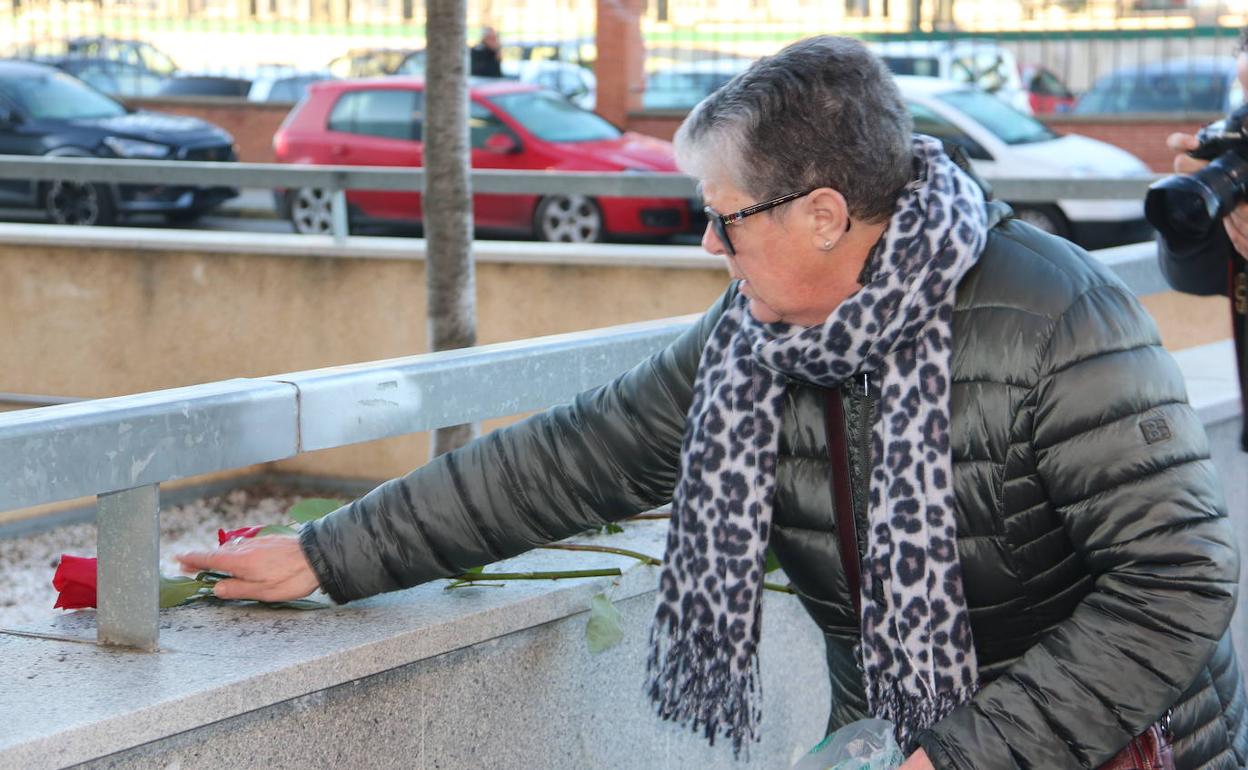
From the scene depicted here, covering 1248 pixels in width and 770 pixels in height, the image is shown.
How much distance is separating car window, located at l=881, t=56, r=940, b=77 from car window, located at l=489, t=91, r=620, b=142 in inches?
253

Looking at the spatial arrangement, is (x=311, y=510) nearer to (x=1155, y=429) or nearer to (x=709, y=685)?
(x=709, y=685)

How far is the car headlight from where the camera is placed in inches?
669

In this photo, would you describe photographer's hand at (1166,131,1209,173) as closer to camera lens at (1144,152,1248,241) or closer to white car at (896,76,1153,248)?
camera lens at (1144,152,1248,241)

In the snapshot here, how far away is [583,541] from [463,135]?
15.0 ft

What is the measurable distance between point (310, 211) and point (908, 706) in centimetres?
1391

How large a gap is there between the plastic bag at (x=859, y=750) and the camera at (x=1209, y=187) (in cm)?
109

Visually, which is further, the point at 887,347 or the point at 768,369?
the point at 768,369

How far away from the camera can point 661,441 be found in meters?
2.45

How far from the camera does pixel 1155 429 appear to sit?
1976 mm

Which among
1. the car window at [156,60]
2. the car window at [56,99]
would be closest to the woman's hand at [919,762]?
the car window at [56,99]

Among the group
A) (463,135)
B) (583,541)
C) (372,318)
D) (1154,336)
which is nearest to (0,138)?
(372,318)

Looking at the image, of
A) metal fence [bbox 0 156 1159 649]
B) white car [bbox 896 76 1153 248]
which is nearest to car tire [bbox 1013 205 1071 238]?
white car [bbox 896 76 1153 248]

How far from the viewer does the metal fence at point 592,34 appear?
814 inches

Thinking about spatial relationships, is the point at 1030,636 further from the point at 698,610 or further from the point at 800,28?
the point at 800,28
